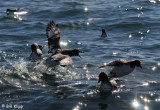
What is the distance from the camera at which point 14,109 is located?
1074cm

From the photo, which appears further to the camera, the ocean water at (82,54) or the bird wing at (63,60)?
the bird wing at (63,60)

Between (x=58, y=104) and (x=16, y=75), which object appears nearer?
(x=58, y=104)

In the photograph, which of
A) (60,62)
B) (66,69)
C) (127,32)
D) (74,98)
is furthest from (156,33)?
(74,98)

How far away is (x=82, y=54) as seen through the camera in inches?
679

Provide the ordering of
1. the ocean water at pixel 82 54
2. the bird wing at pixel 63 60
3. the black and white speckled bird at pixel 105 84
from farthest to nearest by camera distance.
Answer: the bird wing at pixel 63 60
the black and white speckled bird at pixel 105 84
the ocean water at pixel 82 54

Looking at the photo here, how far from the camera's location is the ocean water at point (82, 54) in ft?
37.5

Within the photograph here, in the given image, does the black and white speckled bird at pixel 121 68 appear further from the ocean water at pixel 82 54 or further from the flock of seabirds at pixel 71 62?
the ocean water at pixel 82 54

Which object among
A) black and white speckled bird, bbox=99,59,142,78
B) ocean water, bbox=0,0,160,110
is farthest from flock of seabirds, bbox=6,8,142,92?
ocean water, bbox=0,0,160,110

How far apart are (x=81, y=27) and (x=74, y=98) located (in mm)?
11324

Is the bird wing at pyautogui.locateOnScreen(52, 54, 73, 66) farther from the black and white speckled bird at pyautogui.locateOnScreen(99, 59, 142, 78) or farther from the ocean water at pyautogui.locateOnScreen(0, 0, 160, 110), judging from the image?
the black and white speckled bird at pyautogui.locateOnScreen(99, 59, 142, 78)

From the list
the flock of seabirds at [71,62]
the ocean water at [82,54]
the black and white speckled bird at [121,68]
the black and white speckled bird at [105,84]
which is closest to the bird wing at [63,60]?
the flock of seabirds at [71,62]

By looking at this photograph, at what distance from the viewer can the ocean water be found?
11.4 meters

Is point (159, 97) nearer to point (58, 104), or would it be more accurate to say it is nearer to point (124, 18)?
point (58, 104)

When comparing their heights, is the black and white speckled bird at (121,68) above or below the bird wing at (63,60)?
below
